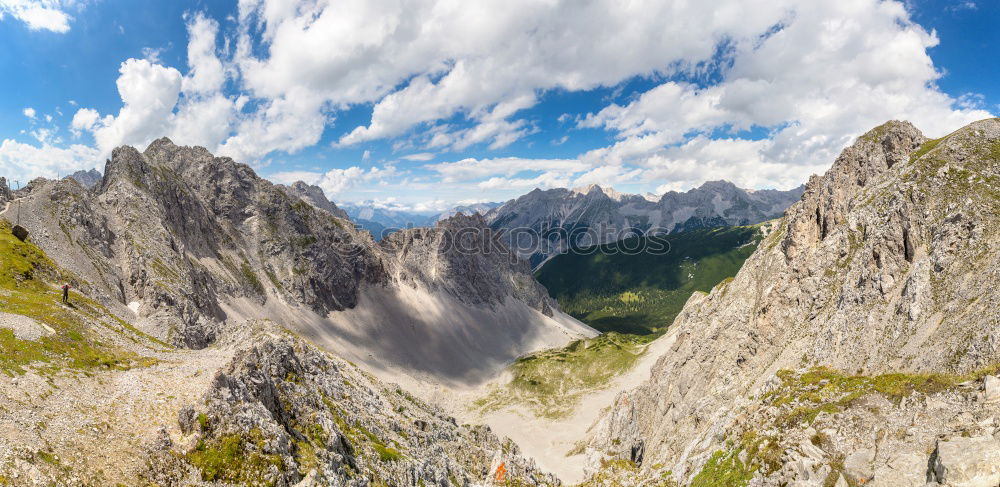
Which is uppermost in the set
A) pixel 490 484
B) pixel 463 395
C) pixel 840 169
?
pixel 840 169

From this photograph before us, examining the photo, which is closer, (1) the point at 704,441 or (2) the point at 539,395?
(1) the point at 704,441

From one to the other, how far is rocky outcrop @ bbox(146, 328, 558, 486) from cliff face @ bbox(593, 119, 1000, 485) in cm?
2666

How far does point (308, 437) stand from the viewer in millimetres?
39156

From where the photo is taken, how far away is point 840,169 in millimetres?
79062

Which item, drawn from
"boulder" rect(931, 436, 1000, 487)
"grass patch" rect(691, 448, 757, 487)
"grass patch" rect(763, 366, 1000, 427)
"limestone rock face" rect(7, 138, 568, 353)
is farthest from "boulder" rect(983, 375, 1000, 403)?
"limestone rock face" rect(7, 138, 568, 353)

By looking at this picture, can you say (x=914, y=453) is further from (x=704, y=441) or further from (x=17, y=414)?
(x=17, y=414)

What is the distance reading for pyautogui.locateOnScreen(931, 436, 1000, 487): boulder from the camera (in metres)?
15.8

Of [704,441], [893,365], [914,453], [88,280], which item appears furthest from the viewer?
[88,280]

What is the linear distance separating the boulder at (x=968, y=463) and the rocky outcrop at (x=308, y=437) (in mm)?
33537

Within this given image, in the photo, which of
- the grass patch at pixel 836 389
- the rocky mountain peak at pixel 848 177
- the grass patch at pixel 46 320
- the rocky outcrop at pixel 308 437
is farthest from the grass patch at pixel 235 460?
the rocky mountain peak at pixel 848 177

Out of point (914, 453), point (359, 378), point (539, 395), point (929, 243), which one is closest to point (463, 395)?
point (539, 395)

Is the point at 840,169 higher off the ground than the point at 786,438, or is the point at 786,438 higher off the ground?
the point at 840,169

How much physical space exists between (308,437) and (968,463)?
41611mm

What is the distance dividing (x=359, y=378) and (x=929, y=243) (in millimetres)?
79531
